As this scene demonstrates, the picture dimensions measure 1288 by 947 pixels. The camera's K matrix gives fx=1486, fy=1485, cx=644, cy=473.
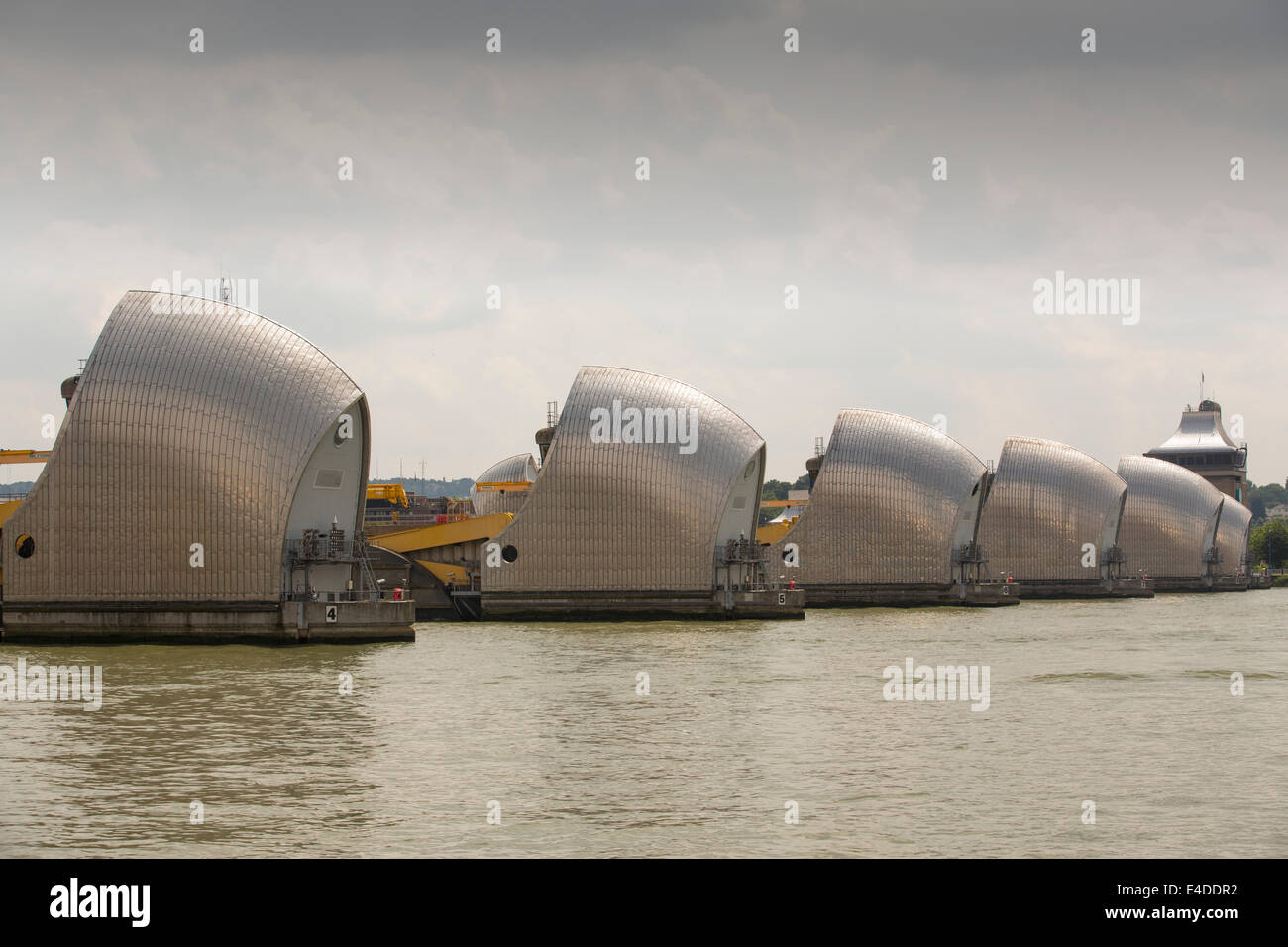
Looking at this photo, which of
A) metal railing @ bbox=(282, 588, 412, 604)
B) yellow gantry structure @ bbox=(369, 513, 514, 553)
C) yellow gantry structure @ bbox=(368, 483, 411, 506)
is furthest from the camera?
yellow gantry structure @ bbox=(368, 483, 411, 506)

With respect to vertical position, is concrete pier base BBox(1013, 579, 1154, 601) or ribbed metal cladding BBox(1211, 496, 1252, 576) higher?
ribbed metal cladding BBox(1211, 496, 1252, 576)

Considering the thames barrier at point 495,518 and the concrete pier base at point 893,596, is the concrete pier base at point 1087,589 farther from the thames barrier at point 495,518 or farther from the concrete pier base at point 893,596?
the concrete pier base at point 893,596

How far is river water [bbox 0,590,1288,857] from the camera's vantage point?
2042cm

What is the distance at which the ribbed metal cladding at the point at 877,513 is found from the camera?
90.6 meters

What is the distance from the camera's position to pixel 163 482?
56062mm

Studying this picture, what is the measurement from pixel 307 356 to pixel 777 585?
94.1 ft

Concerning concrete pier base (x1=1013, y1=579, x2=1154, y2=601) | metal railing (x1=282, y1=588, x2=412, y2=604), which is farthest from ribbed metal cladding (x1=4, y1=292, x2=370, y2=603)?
concrete pier base (x1=1013, y1=579, x2=1154, y2=601)

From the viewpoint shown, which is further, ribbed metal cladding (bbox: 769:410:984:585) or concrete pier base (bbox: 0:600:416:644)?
ribbed metal cladding (bbox: 769:410:984:585)

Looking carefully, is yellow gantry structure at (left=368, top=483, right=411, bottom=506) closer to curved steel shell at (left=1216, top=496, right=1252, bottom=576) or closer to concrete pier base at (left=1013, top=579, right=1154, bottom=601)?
concrete pier base at (left=1013, top=579, right=1154, bottom=601)

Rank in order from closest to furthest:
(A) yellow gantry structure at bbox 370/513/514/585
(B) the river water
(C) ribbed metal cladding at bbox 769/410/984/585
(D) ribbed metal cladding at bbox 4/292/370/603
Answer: (B) the river water
(D) ribbed metal cladding at bbox 4/292/370/603
(A) yellow gantry structure at bbox 370/513/514/585
(C) ribbed metal cladding at bbox 769/410/984/585

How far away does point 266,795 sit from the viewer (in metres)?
23.1

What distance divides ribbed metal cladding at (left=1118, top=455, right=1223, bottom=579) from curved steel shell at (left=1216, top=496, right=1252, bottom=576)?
5.52m
